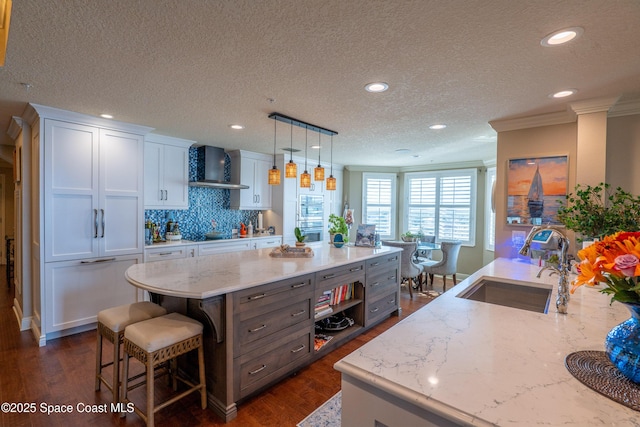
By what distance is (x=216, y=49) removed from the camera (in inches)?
72.5

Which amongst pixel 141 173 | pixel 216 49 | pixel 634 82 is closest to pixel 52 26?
pixel 216 49

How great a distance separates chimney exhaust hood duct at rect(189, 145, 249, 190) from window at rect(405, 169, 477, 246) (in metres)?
3.82

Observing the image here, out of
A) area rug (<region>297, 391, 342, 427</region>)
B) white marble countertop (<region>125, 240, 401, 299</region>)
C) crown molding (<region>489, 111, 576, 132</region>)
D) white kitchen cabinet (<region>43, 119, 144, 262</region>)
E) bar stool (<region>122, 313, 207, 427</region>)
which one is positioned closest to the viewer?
bar stool (<region>122, 313, 207, 427</region>)

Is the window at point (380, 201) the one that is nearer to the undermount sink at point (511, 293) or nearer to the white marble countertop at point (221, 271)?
the white marble countertop at point (221, 271)

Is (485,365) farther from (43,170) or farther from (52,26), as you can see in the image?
(43,170)

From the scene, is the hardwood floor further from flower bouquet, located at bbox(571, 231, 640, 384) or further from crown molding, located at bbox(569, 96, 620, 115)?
crown molding, located at bbox(569, 96, 620, 115)

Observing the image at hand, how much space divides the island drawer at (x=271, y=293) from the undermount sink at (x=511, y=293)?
3.98 feet

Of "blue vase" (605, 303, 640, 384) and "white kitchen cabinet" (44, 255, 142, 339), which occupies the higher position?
"blue vase" (605, 303, 640, 384)

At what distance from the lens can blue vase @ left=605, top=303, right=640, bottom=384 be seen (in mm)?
853

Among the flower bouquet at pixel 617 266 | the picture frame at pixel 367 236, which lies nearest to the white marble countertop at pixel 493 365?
the flower bouquet at pixel 617 266

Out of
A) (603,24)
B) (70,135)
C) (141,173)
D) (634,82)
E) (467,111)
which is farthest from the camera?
(141,173)

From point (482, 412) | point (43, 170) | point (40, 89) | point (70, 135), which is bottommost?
point (482, 412)

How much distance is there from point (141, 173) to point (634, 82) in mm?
4873

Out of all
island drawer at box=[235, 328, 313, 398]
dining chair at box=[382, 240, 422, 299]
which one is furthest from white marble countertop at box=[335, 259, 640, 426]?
dining chair at box=[382, 240, 422, 299]
